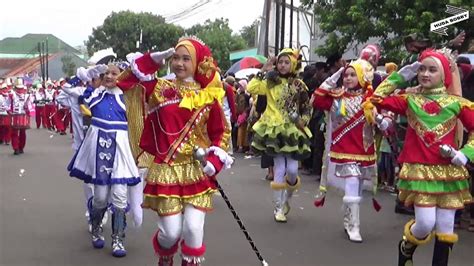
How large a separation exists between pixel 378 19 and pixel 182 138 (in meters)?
10.3

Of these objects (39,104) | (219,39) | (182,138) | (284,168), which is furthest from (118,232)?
(219,39)

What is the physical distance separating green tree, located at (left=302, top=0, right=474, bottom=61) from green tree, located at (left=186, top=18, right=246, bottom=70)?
4324cm

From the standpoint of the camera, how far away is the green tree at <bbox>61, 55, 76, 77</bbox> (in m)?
73.6

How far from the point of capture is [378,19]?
47.5 ft

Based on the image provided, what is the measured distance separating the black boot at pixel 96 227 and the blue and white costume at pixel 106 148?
1.12 feet

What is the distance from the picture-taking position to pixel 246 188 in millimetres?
11070

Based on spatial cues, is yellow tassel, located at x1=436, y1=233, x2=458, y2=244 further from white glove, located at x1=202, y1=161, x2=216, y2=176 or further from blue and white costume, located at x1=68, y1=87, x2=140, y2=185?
blue and white costume, located at x1=68, y1=87, x2=140, y2=185

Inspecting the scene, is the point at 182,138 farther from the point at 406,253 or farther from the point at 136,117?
the point at 406,253

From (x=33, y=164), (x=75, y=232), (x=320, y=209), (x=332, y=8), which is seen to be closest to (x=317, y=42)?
(x=332, y=8)

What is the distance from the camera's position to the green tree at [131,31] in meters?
59.2

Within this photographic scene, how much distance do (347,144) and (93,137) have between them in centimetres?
265

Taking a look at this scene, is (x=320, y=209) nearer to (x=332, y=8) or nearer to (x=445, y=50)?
(x=445, y=50)

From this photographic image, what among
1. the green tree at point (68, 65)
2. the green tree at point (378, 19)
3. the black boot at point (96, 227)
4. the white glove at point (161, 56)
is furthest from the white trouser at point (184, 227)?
the green tree at point (68, 65)

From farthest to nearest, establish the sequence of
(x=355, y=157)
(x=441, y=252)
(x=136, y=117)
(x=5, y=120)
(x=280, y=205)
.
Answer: (x=5, y=120), (x=280, y=205), (x=355, y=157), (x=136, y=117), (x=441, y=252)
